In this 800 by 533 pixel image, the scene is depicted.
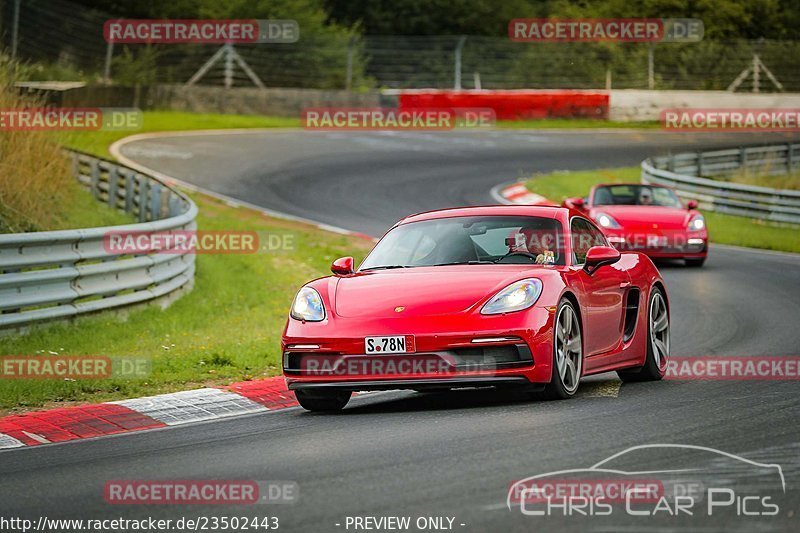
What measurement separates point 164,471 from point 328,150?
96.4 ft

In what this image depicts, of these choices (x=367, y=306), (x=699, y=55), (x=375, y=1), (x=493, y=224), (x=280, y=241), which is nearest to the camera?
(x=367, y=306)

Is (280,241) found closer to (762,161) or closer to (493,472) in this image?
(493,472)

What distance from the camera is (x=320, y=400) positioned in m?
9.20

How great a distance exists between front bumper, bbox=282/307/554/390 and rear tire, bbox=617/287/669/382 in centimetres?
199

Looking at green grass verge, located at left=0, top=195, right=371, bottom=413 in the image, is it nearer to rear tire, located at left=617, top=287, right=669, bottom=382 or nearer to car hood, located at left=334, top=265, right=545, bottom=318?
car hood, located at left=334, top=265, right=545, bottom=318

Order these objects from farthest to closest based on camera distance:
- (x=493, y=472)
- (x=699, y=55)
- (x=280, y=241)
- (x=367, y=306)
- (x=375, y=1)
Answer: (x=375, y=1), (x=699, y=55), (x=280, y=241), (x=367, y=306), (x=493, y=472)

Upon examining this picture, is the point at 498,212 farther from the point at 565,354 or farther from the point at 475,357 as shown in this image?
the point at 475,357

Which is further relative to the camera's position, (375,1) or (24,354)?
(375,1)

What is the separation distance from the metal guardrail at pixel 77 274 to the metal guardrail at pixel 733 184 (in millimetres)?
15759

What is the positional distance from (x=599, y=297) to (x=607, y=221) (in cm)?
1122

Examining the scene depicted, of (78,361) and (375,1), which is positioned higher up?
(375,1)

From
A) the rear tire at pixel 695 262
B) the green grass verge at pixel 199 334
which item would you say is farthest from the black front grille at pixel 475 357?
the rear tire at pixel 695 262

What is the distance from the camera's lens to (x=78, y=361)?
11305 millimetres

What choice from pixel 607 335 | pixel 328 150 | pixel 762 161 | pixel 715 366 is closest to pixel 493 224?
pixel 607 335
